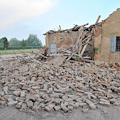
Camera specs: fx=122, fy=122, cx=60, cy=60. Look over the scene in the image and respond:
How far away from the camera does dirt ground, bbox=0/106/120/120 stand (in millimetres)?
3053

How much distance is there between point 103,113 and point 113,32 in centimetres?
722

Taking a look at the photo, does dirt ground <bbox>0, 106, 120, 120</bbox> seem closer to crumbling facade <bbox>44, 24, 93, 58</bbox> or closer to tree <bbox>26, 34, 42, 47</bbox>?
crumbling facade <bbox>44, 24, 93, 58</bbox>

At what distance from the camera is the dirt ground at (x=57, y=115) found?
3053 mm

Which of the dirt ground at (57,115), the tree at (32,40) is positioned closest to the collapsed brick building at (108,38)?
the dirt ground at (57,115)

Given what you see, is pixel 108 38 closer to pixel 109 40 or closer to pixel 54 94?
pixel 109 40

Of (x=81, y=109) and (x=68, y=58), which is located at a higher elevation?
(x=68, y=58)

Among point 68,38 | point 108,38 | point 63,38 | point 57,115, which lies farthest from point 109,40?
point 57,115

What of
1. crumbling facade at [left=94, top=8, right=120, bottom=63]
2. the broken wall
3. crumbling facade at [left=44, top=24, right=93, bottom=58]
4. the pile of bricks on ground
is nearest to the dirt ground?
the pile of bricks on ground

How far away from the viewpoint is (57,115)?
317 centimetres

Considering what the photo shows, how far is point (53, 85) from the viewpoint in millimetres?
5062

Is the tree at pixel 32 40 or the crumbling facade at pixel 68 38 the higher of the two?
the tree at pixel 32 40

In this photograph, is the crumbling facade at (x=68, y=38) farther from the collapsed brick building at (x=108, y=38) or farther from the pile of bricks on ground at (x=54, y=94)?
the pile of bricks on ground at (x=54, y=94)

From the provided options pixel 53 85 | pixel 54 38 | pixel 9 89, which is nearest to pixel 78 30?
pixel 54 38

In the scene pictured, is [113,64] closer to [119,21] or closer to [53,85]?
[119,21]
